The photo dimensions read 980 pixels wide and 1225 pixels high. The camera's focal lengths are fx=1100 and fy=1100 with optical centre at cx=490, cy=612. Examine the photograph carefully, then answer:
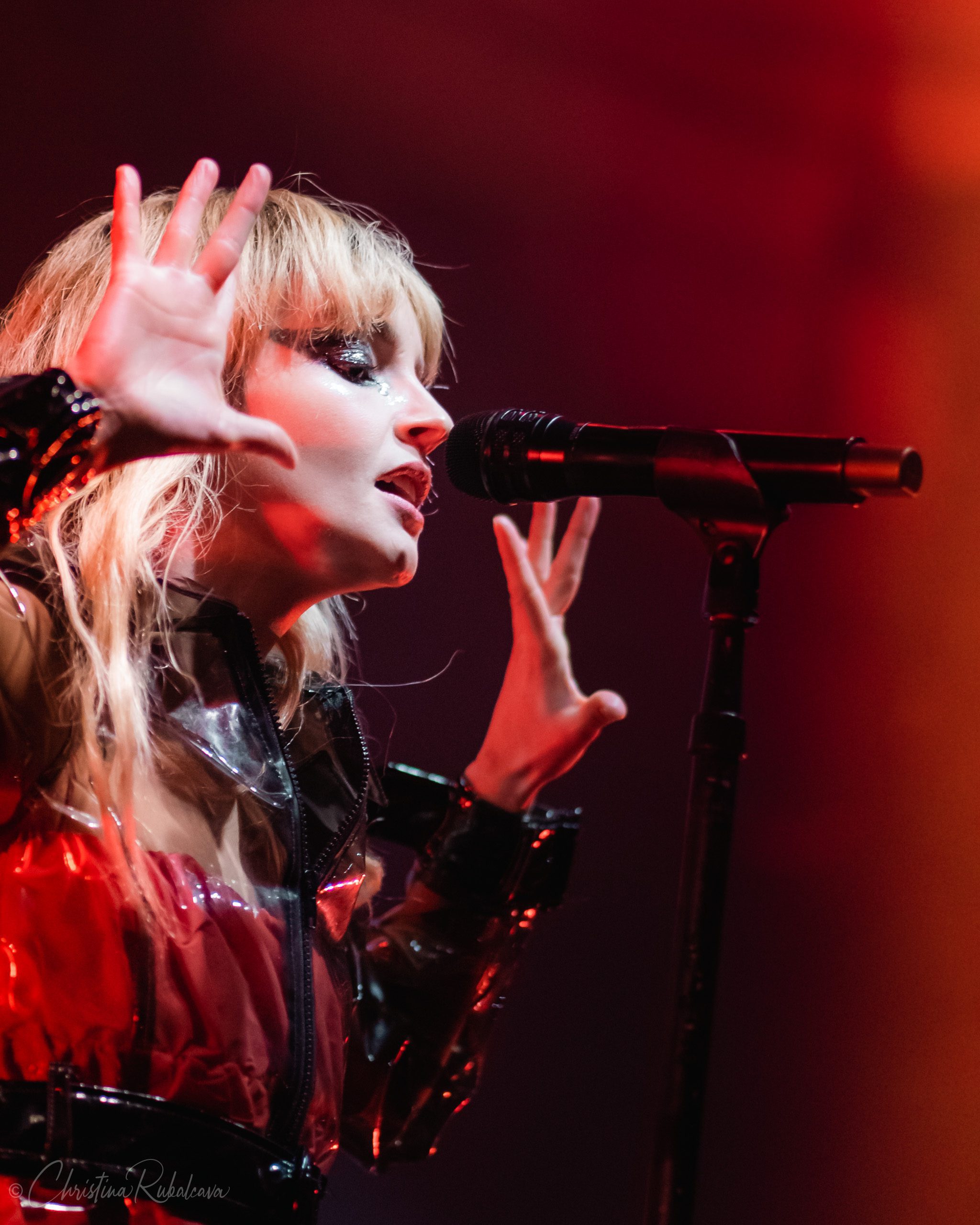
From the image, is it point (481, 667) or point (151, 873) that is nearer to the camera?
point (151, 873)

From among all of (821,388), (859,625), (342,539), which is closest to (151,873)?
(342,539)

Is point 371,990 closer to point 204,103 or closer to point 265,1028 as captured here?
point 265,1028

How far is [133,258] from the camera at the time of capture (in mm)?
829

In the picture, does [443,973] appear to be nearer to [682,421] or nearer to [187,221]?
[187,221]

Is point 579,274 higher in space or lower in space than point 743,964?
higher

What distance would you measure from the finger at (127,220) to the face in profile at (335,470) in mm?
320

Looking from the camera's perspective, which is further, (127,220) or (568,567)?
(568,567)

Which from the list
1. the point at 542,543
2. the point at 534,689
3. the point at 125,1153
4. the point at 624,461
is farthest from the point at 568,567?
the point at 125,1153

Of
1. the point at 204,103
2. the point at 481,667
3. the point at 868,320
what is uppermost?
the point at 204,103

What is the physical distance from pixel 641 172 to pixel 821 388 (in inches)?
19.4

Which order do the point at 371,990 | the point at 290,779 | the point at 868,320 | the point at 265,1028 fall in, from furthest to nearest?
the point at 868,320, the point at 371,990, the point at 290,779, the point at 265,1028

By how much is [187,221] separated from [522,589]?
65 cm

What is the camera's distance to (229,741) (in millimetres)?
1058
